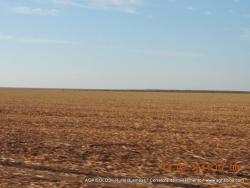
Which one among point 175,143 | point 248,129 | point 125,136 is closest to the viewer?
point 175,143

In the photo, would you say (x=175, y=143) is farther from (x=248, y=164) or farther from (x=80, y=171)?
(x=80, y=171)

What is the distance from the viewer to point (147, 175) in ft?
31.5

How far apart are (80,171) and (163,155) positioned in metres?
2.80

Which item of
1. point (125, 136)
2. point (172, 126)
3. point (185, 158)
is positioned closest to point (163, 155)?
point (185, 158)

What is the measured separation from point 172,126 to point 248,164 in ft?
30.0

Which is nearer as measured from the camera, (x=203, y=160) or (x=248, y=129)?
(x=203, y=160)

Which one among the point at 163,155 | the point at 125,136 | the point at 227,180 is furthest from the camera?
the point at 125,136

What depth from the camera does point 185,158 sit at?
11680mm

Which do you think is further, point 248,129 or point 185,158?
point 248,129

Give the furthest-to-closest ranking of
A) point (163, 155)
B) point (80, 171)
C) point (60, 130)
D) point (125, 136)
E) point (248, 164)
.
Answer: point (60, 130)
point (125, 136)
point (163, 155)
point (248, 164)
point (80, 171)

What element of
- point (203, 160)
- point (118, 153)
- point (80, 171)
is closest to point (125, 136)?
point (118, 153)

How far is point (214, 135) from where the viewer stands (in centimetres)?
1700

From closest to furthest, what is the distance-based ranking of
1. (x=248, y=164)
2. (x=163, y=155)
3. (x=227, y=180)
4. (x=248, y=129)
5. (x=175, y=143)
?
(x=227, y=180)
(x=248, y=164)
(x=163, y=155)
(x=175, y=143)
(x=248, y=129)

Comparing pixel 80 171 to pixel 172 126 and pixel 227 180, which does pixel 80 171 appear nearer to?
pixel 227 180
